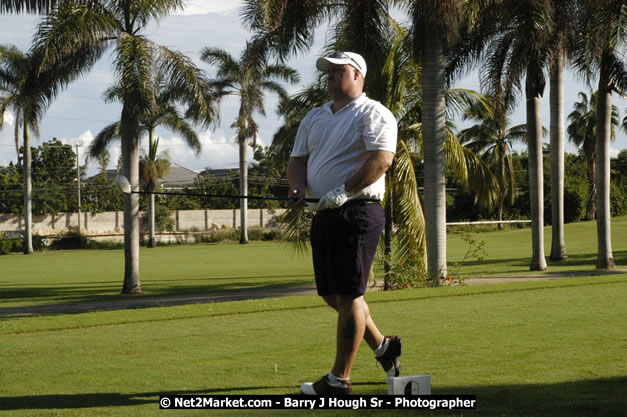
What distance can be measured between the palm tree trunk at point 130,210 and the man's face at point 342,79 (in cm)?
1865

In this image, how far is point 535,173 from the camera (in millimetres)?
27562

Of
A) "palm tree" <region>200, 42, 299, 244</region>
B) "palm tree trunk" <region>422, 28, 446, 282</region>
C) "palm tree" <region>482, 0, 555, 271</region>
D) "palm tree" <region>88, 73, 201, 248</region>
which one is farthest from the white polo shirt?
"palm tree" <region>200, 42, 299, 244</region>

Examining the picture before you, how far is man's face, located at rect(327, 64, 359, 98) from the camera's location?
5344mm

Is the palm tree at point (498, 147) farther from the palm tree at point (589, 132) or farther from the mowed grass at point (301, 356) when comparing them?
the mowed grass at point (301, 356)

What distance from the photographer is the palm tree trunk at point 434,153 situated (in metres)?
18.5

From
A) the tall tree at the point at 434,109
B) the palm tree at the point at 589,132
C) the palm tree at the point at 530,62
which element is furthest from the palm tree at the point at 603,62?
the palm tree at the point at 589,132

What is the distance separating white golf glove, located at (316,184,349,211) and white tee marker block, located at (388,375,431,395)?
118 cm

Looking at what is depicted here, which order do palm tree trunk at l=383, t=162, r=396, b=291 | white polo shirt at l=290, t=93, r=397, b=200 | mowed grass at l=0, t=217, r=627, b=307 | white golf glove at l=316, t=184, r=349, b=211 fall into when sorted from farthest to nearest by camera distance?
mowed grass at l=0, t=217, r=627, b=307 < palm tree trunk at l=383, t=162, r=396, b=291 < white polo shirt at l=290, t=93, r=397, b=200 < white golf glove at l=316, t=184, r=349, b=211

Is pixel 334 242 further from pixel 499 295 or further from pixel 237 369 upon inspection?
pixel 499 295

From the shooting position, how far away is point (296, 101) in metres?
23.0

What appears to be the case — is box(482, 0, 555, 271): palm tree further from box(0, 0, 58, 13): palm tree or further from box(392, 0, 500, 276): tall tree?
box(0, 0, 58, 13): palm tree

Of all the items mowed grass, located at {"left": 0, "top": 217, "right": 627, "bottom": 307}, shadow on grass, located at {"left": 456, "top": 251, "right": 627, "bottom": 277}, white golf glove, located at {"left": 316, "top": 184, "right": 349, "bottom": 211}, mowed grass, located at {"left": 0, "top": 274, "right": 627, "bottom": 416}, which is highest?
white golf glove, located at {"left": 316, "top": 184, "right": 349, "bottom": 211}

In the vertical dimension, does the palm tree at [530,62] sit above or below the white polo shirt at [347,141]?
above

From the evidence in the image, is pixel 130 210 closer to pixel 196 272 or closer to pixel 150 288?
pixel 150 288
